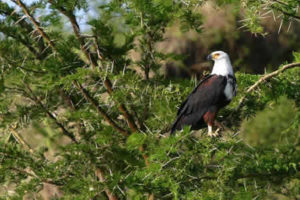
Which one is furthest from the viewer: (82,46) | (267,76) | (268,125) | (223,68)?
(268,125)

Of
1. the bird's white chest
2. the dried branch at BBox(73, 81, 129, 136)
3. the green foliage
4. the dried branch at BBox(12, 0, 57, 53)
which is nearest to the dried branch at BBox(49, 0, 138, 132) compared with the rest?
the dried branch at BBox(73, 81, 129, 136)

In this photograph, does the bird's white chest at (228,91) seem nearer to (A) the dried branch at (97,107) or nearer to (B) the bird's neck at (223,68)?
(B) the bird's neck at (223,68)

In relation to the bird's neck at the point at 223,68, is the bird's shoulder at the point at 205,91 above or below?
below

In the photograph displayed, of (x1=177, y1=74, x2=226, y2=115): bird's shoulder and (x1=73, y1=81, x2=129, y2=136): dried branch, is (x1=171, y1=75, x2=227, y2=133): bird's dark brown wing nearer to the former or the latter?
(x1=177, y1=74, x2=226, y2=115): bird's shoulder

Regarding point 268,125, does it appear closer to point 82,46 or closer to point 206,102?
point 206,102

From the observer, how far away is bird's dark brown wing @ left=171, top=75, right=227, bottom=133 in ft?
16.3

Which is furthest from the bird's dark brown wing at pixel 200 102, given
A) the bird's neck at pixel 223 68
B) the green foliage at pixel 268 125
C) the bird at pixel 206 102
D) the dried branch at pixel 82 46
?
the green foliage at pixel 268 125

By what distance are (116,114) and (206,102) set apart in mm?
1091

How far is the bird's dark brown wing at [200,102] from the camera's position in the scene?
4.98 meters

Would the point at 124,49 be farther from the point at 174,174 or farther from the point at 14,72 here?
the point at 174,174

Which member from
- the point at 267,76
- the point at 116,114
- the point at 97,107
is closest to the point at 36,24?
the point at 97,107

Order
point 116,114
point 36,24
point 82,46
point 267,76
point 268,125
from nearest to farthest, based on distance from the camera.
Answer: point 267,76 < point 36,24 < point 82,46 < point 116,114 < point 268,125

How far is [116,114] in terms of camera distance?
577 cm

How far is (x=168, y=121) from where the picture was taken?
5305 mm
